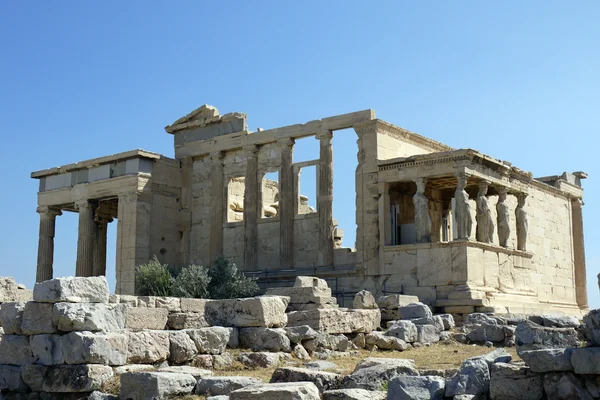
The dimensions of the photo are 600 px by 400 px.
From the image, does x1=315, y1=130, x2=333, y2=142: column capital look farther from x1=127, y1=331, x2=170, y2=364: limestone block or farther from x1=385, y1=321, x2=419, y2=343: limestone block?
x1=127, y1=331, x2=170, y2=364: limestone block

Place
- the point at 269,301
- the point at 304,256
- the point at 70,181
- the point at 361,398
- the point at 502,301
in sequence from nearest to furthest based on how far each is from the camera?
the point at 361,398, the point at 269,301, the point at 502,301, the point at 304,256, the point at 70,181

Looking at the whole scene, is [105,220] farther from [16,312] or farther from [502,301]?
[16,312]

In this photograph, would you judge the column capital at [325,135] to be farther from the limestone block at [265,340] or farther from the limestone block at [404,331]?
the limestone block at [265,340]

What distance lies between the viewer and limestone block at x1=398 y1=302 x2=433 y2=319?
15680 millimetres

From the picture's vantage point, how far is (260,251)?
78.3ft

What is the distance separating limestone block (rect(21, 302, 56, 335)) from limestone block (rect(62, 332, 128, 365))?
13.6 inches

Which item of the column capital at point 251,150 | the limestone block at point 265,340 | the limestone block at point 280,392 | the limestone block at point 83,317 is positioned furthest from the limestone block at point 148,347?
the column capital at point 251,150

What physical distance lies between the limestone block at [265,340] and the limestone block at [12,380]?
3.12 meters

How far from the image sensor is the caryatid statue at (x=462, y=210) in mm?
19953

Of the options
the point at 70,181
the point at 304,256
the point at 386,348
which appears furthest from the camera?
the point at 70,181

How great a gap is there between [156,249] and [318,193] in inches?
211

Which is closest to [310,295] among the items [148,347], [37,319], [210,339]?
[210,339]

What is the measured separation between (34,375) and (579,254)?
21.9 meters

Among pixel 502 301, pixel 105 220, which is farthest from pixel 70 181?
pixel 502 301
